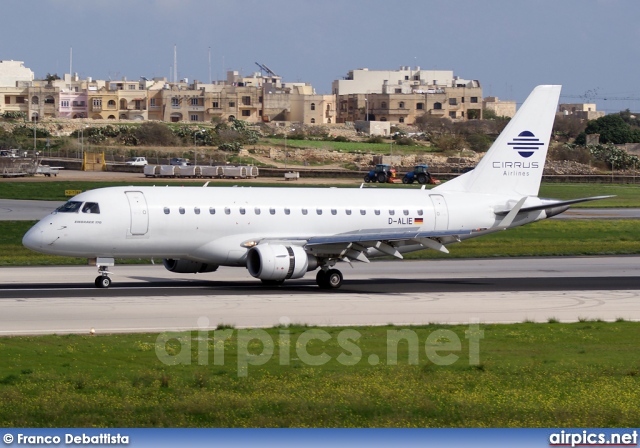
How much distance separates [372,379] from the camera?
68.1 feet

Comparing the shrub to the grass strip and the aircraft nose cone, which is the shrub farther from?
the grass strip

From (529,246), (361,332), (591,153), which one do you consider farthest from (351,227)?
(591,153)

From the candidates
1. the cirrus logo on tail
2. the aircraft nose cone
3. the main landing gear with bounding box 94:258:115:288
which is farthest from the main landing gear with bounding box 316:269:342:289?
the cirrus logo on tail

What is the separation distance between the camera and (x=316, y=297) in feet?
121

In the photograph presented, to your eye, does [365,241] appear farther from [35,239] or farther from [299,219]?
[35,239]

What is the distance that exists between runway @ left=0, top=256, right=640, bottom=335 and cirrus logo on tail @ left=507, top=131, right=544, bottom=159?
522cm

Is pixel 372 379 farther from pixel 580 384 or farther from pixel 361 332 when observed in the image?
pixel 361 332

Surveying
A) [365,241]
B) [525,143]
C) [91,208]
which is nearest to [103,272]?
[91,208]

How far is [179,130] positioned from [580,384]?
535ft

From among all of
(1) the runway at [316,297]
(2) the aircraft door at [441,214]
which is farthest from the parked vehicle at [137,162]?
(2) the aircraft door at [441,214]

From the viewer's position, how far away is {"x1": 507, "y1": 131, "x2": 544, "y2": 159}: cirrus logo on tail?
150ft

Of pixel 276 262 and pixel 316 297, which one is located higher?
pixel 276 262

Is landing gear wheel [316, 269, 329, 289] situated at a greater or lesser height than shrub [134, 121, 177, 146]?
lesser

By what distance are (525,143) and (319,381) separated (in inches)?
1082
